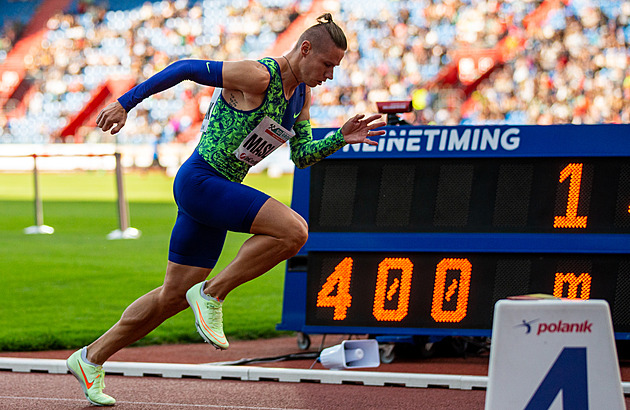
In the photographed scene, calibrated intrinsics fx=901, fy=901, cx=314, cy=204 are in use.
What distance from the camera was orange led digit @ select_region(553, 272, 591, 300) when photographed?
5707mm

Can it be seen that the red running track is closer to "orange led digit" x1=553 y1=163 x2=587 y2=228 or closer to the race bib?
"orange led digit" x1=553 y1=163 x2=587 y2=228

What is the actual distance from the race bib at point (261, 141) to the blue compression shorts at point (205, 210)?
17cm

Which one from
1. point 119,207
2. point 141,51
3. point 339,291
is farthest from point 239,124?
point 141,51

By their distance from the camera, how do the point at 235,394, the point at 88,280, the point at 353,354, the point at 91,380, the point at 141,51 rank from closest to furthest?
1. the point at 91,380
2. the point at 235,394
3. the point at 353,354
4. the point at 88,280
5. the point at 141,51

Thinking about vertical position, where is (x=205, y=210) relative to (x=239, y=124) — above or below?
below

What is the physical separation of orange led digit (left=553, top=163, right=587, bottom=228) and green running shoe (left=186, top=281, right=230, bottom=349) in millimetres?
2485

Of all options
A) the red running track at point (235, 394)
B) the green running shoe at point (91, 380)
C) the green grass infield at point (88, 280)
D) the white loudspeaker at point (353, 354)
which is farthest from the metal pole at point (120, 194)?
the green running shoe at point (91, 380)

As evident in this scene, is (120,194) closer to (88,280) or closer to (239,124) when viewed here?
(88,280)

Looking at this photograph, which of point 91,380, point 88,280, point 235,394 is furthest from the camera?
point 88,280

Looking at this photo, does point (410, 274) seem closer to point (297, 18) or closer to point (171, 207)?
point (171, 207)

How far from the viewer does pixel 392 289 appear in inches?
234

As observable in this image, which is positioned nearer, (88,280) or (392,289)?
(392,289)

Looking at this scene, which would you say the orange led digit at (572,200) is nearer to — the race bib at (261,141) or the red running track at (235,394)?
the red running track at (235,394)

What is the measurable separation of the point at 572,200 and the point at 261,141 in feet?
7.45
